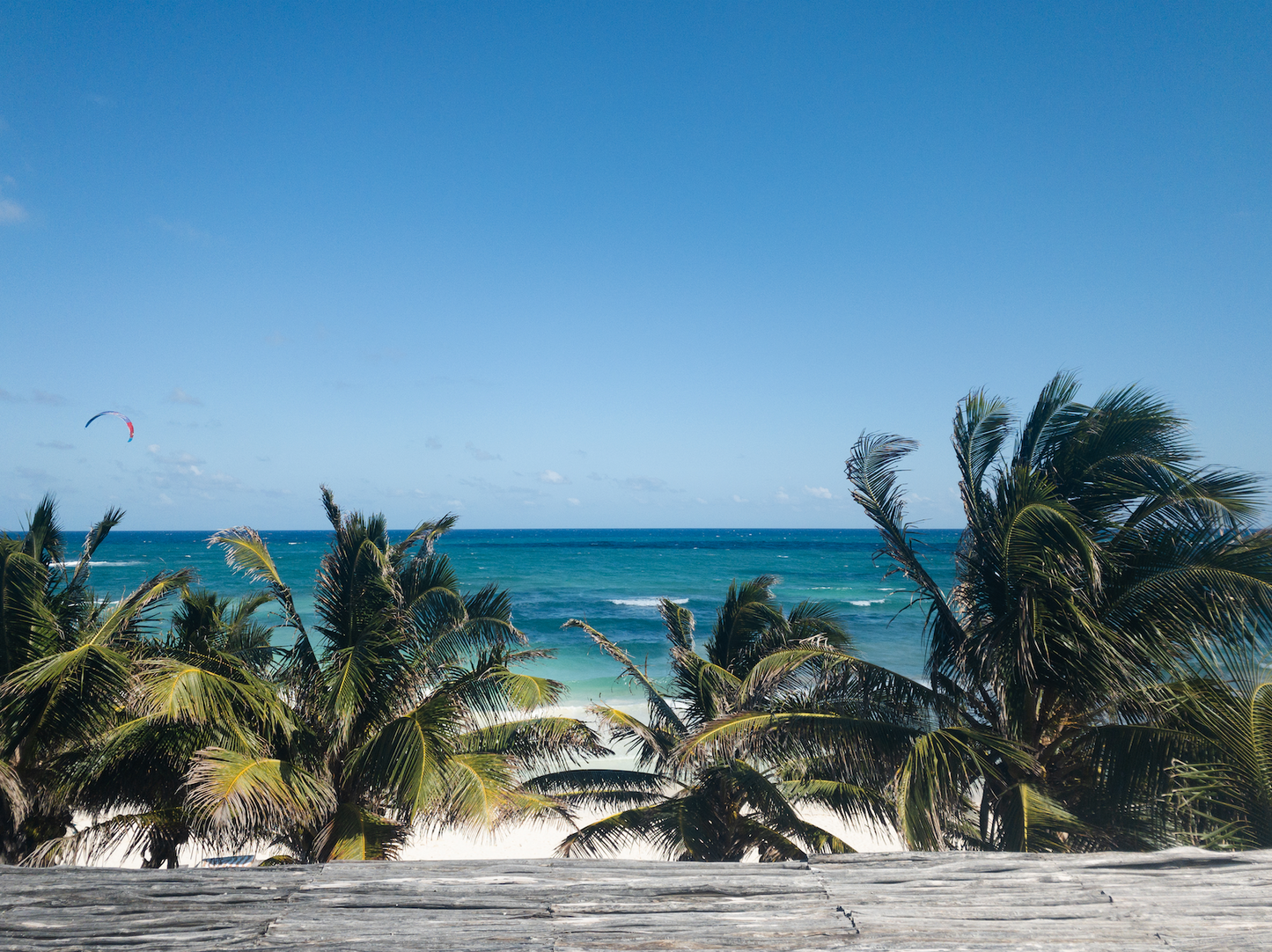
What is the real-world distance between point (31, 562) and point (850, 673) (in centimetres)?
741

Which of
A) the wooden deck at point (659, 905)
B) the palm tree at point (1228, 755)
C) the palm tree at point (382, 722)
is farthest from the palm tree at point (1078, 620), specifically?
the palm tree at point (382, 722)

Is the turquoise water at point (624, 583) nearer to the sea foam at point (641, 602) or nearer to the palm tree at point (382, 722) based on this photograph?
the sea foam at point (641, 602)

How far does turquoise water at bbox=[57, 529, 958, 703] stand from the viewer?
2836cm

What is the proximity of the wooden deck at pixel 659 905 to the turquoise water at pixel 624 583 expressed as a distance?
413 cm

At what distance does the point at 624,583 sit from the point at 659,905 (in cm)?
5312

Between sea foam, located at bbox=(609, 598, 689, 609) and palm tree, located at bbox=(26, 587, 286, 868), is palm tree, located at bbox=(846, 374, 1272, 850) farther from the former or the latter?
sea foam, located at bbox=(609, 598, 689, 609)

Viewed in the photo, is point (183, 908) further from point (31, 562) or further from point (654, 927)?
point (31, 562)

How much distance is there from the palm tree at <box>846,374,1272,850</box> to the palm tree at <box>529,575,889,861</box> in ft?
3.61

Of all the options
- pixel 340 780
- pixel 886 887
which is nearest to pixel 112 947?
pixel 886 887

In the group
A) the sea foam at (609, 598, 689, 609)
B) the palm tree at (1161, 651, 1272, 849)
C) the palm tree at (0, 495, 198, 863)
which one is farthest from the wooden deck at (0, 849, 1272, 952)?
the sea foam at (609, 598, 689, 609)

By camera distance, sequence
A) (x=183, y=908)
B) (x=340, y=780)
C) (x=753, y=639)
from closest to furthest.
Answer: (x=183, y=908) < (x=340, y=780) < (x=753, y=639)

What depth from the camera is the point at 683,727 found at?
8.76 metres

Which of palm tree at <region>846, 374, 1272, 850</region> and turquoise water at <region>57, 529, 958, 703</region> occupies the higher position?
palm tree at <region>846, 374, 1272, 850</region>

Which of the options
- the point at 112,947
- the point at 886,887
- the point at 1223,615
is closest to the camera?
the point at 112,947
